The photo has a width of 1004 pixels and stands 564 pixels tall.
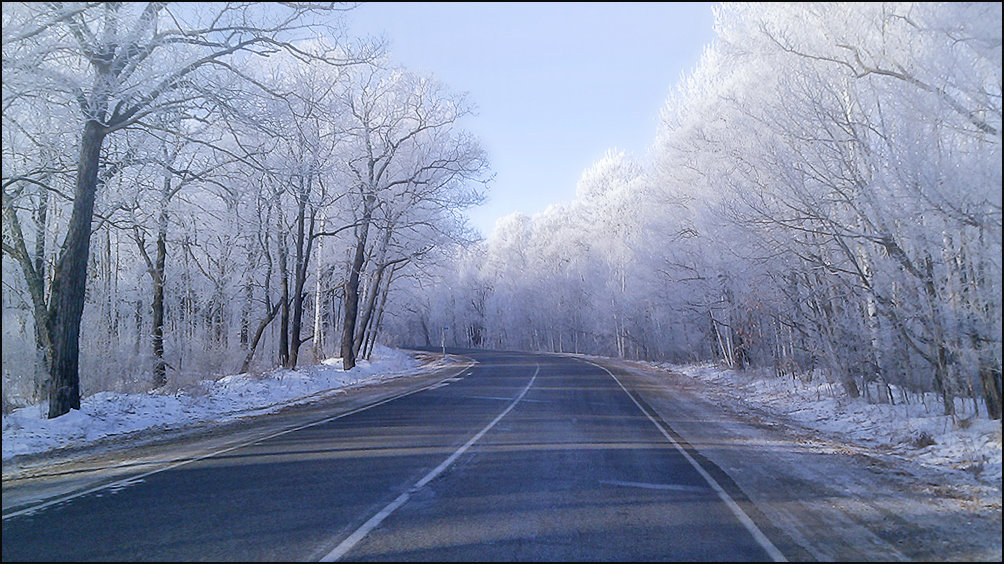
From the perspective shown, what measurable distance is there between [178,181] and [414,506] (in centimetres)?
1930

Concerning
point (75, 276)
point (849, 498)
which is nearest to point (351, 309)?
point (75, 276)

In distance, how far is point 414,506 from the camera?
7914 mm

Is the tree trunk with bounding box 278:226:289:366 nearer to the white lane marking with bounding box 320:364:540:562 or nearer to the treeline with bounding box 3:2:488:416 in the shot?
the treeline with bounding box 3:2:488:416

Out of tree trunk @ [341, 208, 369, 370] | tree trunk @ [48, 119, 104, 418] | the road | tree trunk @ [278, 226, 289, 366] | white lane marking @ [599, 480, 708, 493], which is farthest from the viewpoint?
tree trunk @ [341, 208, 369, 370]

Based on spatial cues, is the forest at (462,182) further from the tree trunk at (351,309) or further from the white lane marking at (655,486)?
the white lane marking at (655,486)

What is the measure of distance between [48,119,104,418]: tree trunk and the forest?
52mm

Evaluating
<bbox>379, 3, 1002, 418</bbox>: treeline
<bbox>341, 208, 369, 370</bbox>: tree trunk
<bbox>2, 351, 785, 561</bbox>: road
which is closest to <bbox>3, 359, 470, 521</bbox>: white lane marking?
<bbox>2, 351, 785, 561</bbox>: road

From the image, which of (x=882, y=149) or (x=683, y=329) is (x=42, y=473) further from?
(x=683, y=329)

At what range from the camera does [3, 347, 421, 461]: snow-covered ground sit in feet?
41.9

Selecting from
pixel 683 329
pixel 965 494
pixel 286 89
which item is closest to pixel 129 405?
pixel 286 89

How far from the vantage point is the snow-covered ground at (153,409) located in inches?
503

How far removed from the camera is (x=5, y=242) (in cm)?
1800

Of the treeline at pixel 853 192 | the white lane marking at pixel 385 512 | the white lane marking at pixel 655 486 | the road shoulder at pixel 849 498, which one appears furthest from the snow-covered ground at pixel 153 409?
the treeline at pixel 853 192

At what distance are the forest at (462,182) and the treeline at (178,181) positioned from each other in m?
0.10
